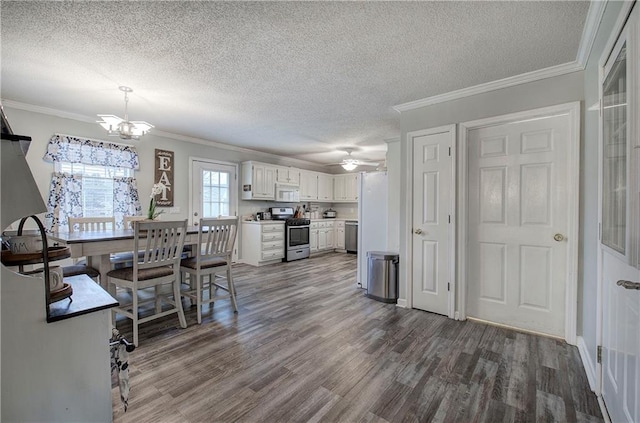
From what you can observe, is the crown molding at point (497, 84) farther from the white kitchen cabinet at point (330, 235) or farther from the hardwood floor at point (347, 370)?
the white kitchen cabinet at point (330, 235)

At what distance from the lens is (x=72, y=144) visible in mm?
3811

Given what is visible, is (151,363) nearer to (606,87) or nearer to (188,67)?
(188,67)

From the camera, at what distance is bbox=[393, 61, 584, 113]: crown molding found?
243 centimetres

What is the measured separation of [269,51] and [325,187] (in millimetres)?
5631

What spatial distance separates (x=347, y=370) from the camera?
2.07 m

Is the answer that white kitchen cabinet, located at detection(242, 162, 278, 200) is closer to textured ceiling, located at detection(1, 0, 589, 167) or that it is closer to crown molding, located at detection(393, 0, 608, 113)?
textured ceiling, located at detection(1, 0, 589, 167)

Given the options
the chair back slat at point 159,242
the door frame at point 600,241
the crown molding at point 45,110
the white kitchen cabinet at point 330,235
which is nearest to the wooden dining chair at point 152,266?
the chair back slat at point 159,242

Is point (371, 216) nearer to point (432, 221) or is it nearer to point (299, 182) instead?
point (432, 221)

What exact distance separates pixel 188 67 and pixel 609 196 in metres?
3.12

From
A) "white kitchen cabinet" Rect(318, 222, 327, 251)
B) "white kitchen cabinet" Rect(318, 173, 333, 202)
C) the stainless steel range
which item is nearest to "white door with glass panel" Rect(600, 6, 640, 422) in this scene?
the stainless steel range

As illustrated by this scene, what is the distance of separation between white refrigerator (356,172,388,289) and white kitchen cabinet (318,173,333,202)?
11.2 feet

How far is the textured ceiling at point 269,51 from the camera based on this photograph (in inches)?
70.6

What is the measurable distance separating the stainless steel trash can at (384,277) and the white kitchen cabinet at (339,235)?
369 cm

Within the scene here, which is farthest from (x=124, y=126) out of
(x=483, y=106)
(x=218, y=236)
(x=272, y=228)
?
(x=483, y=106)
